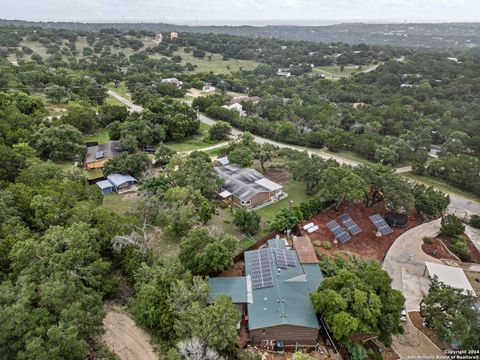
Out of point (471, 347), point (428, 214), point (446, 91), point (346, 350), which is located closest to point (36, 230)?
point (346, 350)

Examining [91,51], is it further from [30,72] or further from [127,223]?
[127,223]

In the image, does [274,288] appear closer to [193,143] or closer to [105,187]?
[105,187]

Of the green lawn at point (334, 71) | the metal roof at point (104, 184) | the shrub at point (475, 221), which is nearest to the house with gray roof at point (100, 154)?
the metal roof at point (104, 184)

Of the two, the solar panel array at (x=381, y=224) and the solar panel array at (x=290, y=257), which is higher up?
the solar panel array at (x=290, y=257)

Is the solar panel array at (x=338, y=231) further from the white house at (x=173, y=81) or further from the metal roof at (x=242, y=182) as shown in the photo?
the white house at (x=173, y=81)

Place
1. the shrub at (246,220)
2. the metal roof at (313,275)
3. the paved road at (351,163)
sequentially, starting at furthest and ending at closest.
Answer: the paved road at (351,163)
the shrub at (246,220)
the metal roof at (313,275)

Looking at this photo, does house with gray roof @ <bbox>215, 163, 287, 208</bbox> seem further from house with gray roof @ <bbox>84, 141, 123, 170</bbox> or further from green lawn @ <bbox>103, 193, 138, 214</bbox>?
house with gray roof @ <bbox>84, 141, 123, 170</bbox>

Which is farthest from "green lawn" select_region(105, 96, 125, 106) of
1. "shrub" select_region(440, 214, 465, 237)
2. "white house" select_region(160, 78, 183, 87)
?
"shrub" select_region(440, 214, 465, 237)
